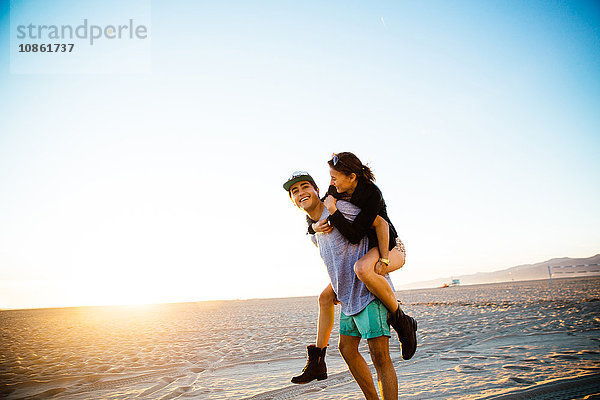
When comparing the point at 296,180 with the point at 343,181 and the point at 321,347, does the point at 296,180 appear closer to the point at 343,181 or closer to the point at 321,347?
the point at 343,181

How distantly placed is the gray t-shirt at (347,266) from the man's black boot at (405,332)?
0.73ft

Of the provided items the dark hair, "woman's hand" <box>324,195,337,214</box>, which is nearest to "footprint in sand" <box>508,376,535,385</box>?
the dark hair

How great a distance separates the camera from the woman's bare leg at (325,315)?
2846 mm

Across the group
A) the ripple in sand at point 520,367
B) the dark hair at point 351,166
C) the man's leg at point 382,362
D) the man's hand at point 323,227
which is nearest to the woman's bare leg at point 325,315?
the man's leg at point 382,362

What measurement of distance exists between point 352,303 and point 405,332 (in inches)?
17.7

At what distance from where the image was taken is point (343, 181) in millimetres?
2709

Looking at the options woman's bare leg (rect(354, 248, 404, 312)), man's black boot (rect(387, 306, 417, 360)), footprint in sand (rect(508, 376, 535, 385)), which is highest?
woman's bare leg (rect(354, 248, 404, 312))

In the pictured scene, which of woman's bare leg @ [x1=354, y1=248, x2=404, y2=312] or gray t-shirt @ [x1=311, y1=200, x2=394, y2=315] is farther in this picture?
gray t-shirt @ [x1=311, y1=200, x2=394, y2=315]

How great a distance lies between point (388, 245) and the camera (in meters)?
2.56

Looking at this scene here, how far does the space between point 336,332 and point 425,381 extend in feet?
18.5

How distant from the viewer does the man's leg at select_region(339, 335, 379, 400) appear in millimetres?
2609

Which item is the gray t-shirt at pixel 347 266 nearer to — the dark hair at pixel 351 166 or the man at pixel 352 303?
the man at pixel 352 303

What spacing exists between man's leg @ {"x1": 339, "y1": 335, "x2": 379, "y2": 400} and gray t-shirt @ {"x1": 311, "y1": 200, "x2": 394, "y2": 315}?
0.25 metres

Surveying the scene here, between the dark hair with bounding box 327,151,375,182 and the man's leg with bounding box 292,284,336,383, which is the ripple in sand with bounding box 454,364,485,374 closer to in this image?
the man's leg with bounding box 292,284,336,383
